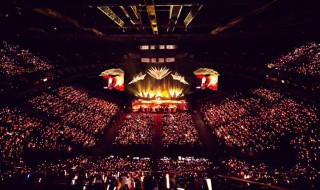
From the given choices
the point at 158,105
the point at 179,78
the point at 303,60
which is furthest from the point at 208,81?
the point at 303,60

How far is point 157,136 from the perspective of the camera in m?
22.0

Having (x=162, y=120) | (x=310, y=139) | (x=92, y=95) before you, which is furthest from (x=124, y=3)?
(x=92, y=95)

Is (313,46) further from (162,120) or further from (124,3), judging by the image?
(124,3)

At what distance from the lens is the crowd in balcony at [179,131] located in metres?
→ 19.6

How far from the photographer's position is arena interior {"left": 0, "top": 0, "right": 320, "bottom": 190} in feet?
25.3

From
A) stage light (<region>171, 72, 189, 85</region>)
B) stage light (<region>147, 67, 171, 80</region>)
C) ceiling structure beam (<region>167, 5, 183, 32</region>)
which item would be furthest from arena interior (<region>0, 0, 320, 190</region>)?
stage light (<region>147, 67, 171, 80</region>)

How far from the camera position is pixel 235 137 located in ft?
62.4

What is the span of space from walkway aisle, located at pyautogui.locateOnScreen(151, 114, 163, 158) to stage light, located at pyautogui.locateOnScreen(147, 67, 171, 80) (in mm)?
9051

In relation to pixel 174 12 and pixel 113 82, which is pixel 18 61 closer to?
pixel 113 82

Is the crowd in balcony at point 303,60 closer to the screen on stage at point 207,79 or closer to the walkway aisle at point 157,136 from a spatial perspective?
the screen on stage at point 207,79

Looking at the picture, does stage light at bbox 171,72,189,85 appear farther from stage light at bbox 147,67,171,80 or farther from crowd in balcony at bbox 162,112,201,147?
crowd in balcony at bbox 162,112,201,147

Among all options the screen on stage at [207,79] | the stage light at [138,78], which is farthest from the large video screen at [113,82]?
the screen on stage at [207,79]

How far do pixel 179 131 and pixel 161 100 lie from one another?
12.9 meters

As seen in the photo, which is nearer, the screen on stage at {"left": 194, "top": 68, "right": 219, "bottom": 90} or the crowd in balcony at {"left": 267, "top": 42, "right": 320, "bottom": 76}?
the crowd in balcony at {"left": 267, "top": 42, "right": 320, "bottom": 76}
